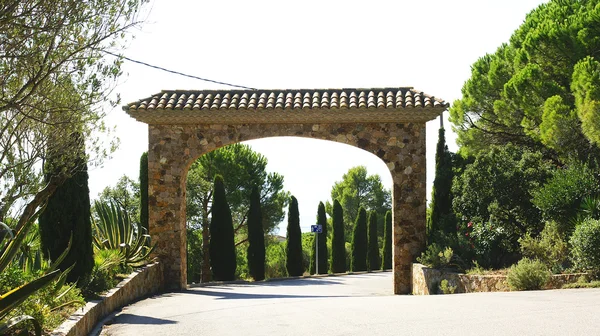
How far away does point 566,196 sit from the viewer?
16406 millimetres

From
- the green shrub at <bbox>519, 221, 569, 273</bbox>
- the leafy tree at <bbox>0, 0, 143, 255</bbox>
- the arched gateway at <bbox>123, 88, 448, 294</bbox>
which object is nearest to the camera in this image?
the leafy tree at <bbox>0, 0, 143, 255</bbox>

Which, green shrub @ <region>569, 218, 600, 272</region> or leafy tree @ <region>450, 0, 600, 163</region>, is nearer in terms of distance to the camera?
green shrub @ <region>569, 218, 600, 272</region>

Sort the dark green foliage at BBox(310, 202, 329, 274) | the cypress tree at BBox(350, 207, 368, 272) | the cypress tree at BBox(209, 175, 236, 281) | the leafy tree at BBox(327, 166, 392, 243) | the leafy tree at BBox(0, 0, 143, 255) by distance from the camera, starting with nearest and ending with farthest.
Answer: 1. the leafy tree at BBox(0, 0, 143, 255)
2. the cypress tree at BBox(209, 175, 236, 281)
3. the dark green foliage at BBox(310, 202, 329, 274)
4. the cypress tree at BBox(350, 207, 368, 272)
5. the leafy tree at BBox(327, 166, 392, 243)

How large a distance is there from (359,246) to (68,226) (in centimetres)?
3047

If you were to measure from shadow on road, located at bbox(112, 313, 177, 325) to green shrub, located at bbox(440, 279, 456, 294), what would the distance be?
289 inches

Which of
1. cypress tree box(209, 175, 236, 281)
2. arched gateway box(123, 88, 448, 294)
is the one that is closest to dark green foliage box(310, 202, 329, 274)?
cypress tree box(209, 175, 236, 281)

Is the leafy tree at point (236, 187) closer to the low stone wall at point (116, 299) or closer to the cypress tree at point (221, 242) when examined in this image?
the cypress tree at point (221, 242)

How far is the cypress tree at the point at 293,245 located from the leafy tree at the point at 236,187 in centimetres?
529

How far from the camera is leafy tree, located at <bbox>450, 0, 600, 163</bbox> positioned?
2012cm

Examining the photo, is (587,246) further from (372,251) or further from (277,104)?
(372,251)

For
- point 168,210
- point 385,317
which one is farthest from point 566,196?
point 168,210

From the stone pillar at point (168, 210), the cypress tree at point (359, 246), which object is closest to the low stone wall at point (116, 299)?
the stone pillar at point (168, 210)

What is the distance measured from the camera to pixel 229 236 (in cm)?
3158

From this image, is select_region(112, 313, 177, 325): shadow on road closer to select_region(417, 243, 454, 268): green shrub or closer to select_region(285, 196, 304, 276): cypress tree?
select_region(417, 243, 454, 268): green shrub
